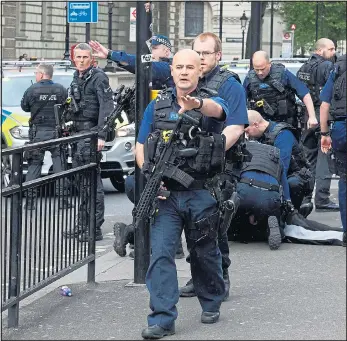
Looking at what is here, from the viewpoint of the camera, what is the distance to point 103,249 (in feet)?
34.2

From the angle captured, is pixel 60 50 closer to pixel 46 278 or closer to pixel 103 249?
pixel 103 249

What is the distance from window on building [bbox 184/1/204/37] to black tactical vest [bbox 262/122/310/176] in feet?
177

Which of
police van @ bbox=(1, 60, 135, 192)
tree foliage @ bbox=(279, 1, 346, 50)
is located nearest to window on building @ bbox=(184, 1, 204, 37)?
tree foliage @ bbox=(279, 1, 346, 50)

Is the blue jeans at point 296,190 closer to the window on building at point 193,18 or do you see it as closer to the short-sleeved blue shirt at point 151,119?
Result: the short-sleeved blue shirt at point 151,119

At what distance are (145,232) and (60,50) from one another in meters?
40.9

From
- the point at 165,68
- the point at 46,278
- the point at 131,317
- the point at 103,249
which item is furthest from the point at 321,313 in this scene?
the point at 103,249

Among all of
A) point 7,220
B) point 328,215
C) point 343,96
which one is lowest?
point 328,215

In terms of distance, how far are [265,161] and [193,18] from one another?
188 feet

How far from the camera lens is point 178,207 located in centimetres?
656

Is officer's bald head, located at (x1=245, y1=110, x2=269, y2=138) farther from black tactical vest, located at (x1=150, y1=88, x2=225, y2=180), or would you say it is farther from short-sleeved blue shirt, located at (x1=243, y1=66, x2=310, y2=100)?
black tactical vest, located at (x1=150, y1=88, x2=225, y2=180)

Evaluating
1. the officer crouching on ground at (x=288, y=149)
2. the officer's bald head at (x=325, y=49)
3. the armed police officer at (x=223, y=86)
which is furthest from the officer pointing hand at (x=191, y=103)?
the officer's bald head at (x=325, y=49)

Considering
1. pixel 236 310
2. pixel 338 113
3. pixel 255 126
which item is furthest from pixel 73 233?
pixel 255 126

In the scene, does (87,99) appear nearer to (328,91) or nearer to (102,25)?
(328,91)

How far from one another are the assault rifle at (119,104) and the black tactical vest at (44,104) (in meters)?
3.86
